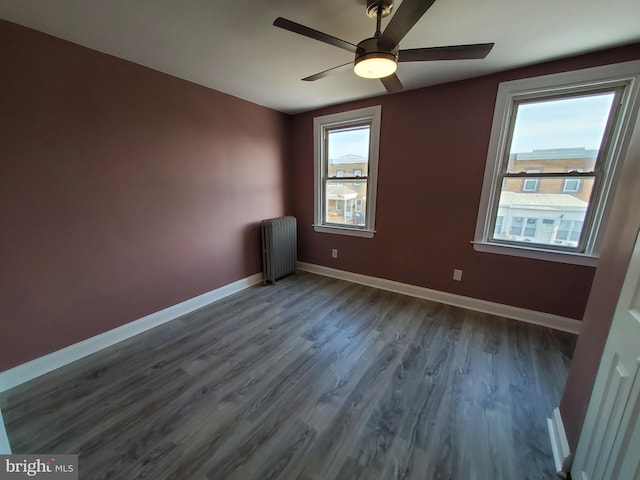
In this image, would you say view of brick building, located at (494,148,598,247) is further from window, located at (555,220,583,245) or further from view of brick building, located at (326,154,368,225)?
view of brick building, located at (326,154,368,225)

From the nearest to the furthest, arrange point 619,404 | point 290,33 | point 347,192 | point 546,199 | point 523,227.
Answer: point 619,404 < point 290,33 < point 546,199 < point 523,227 < point 347,192

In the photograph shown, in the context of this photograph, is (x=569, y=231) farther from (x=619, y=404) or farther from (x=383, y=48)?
(x=383, y=48)

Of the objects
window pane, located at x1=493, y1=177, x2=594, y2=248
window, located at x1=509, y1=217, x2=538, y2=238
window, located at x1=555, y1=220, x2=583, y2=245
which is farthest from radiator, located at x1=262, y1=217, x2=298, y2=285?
window, located at x1=555, y1=220, x2=583, y2=245

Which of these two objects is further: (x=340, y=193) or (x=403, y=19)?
(x=340, y=193)

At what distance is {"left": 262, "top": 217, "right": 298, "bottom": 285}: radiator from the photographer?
3.36 m

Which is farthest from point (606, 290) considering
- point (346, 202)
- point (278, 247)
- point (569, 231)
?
point (278, 247)

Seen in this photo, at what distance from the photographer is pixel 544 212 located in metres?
2.35

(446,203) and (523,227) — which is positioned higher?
(446,203)

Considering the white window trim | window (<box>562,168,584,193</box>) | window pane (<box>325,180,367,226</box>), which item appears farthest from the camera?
window pane (<box>325,180,367,226</box>)

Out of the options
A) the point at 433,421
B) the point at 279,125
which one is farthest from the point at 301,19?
the point at 433,421

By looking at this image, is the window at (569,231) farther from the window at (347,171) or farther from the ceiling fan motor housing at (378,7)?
the ceiling fan motor housing at (378,7)

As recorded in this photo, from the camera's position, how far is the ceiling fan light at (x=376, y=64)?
1382 millimetres

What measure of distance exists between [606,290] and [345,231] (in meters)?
2.63

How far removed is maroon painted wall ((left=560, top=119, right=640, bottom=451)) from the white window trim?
133 cm
